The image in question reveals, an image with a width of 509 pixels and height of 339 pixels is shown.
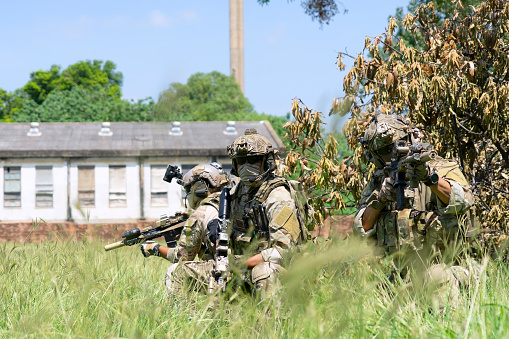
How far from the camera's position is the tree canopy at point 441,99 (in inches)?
279

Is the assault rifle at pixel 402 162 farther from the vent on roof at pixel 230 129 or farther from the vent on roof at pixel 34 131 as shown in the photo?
the vent on roof at pixel 34 131

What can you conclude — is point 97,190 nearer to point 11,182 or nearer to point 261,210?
point 11,182

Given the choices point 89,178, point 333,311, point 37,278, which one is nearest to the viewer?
point 333,311

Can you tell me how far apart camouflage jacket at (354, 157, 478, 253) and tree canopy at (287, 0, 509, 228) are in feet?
7.80

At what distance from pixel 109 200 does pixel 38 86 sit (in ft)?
77.2

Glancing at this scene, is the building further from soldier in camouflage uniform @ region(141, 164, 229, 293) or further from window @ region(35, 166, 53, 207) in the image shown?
soldier in camouflage uniform @ region(141, 164, 229, 293)

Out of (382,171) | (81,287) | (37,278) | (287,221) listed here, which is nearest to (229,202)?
(287,221)

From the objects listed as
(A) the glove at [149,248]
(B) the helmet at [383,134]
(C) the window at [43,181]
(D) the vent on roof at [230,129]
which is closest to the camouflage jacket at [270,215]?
(B) the helmet at [383,134]

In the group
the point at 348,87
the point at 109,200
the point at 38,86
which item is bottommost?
the point at 109,200

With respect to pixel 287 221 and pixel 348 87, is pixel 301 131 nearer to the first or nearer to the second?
pixel 348 87

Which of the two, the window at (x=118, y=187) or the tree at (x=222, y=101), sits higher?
the tree at (x=222, y=101)

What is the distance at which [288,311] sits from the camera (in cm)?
335

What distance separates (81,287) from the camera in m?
3.20

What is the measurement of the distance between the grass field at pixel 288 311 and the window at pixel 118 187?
23.3 meters
